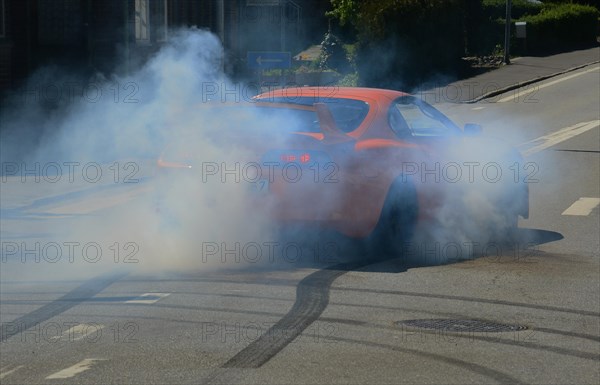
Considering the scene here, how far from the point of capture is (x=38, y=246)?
474 inches

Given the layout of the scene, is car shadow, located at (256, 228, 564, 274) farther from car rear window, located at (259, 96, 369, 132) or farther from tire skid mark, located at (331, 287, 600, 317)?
car rear window, located at (259, 96, 369, 132)

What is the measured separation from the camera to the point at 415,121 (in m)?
13.8

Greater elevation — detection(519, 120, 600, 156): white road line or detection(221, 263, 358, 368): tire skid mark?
detection(519, 120, 600, 156): white road line

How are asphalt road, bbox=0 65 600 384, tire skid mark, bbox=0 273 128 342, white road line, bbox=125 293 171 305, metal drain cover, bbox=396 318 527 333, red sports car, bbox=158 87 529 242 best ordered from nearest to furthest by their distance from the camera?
asphalt road, bbox=0 65 600 384 < metal drain cover, bbox=396 318 527 333 < tire skid mark, bbox=0 273 128 342 < white road line, bbox=125 293 171 305 < red sports car, bbox=158 87 529 242

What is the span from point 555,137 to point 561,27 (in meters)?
28.6

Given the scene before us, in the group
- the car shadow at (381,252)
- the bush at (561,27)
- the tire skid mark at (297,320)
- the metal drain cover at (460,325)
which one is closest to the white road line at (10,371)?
the tire skid mark at (297,320)

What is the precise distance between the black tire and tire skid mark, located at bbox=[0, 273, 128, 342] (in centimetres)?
238

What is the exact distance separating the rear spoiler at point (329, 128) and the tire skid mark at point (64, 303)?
219 cm

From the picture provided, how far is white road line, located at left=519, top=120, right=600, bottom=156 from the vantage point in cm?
2244

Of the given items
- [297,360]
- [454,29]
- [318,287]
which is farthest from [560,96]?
[297,360]

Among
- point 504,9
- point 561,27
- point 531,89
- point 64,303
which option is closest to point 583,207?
point 64,303

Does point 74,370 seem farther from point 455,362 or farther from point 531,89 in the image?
point 531,89

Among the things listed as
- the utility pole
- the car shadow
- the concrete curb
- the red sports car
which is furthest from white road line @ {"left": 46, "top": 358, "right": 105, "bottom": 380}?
the utility pole

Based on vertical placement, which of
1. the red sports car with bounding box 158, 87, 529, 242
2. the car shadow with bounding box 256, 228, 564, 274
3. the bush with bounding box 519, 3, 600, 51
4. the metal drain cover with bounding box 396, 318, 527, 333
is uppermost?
the bush with bounding box 519, 3, 600, 51
